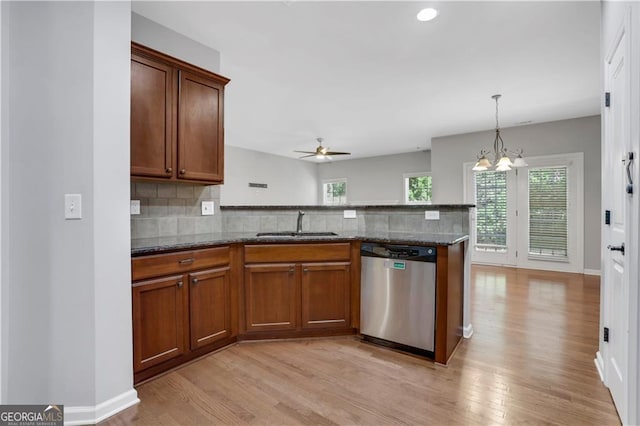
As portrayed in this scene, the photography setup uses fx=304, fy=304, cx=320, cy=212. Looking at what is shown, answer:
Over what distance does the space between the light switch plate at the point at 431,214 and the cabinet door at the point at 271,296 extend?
4.39 ft

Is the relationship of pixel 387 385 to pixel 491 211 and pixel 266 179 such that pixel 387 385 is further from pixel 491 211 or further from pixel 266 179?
pixel 266 179

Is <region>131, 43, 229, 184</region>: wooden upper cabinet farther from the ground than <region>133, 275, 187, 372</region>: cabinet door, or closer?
farther from the ground

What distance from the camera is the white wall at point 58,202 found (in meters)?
1.57

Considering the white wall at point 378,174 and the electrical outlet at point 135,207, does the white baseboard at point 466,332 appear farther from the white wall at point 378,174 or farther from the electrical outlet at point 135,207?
the white wall at point 378,174

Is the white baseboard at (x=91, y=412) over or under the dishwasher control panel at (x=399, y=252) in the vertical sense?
under

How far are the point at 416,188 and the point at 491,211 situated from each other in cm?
263

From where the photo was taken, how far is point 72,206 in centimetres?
163

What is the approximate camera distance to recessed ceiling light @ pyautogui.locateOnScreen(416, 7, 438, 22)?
7.86 feet

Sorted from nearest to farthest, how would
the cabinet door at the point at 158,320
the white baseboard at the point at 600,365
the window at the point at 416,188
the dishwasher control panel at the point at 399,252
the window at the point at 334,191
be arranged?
the cabinet door at the point at 158,320 → the white baseboard at the point at 600,365 → the dishwasher control panel at the point at 399,252 → the window at the point at 416,188 → the window at the point at 334,191

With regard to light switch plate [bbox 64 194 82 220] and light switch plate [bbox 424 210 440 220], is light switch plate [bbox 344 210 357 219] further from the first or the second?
light switch plate [bbox 64 194 82 220]

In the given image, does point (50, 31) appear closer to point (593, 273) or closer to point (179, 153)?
point (179, 153)

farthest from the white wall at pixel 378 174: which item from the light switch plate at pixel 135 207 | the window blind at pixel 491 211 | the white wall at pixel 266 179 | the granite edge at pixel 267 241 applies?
the light switch plate at pixel 135 207

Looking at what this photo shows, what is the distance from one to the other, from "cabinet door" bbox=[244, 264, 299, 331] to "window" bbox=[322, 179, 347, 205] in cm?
719

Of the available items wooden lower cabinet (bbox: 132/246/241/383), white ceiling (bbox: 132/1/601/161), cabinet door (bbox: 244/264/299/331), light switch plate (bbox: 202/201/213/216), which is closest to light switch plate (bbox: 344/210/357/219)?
cabinet door (bbox: 244/264/299/331)
